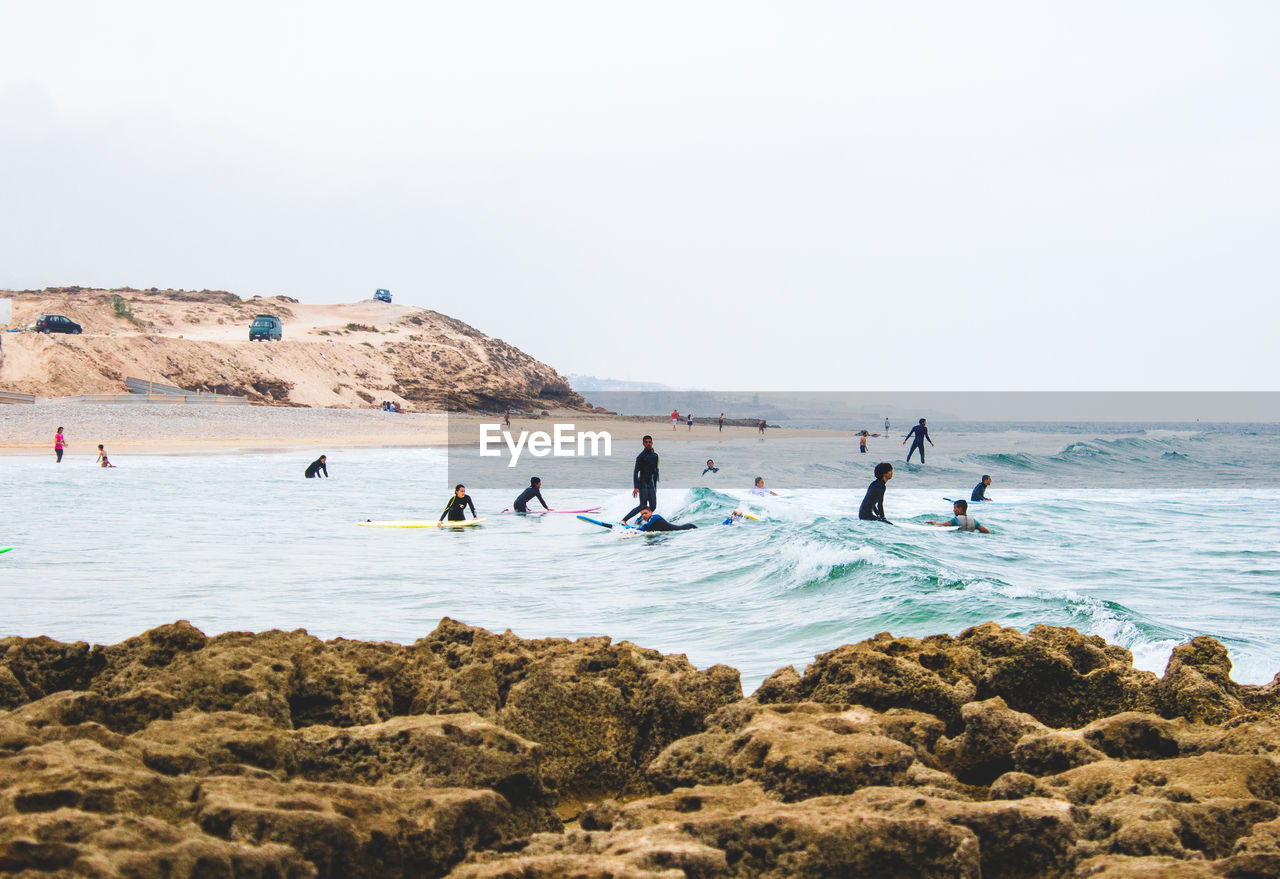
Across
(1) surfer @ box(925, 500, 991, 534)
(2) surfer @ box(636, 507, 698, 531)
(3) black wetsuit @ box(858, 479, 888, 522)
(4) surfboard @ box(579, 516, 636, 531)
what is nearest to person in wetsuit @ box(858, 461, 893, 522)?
(3) black wetsuit @ box(858, 479, 888, 522)

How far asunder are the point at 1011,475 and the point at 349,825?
37820 millimetres

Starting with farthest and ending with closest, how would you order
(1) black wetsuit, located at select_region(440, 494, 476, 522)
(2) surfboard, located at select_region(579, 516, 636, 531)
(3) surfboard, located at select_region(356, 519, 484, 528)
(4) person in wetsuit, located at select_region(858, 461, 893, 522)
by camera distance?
(1) black wetsuit, located at select_region(440, 494, 476, 522) < (3) surfboard, located at select_region(356, 519, 484, 528) < (2) surfboard, located at select_region(579, 516, 636, 531) < (4) person in wetsuit, located at select_region(858, 461, 893, 522)

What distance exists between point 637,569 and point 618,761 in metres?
7.55

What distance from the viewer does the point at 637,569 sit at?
11906 millimetres

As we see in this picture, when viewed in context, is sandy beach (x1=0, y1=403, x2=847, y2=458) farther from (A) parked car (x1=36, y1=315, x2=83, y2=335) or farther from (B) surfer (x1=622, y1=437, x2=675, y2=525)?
(B) surfer (x1=622, y1=437, x2=675, y2=525)

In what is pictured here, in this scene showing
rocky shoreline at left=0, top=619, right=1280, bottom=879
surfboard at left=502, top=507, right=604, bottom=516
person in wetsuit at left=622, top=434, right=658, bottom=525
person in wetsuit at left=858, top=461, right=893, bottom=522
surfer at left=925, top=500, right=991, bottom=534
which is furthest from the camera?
surfboard at left=502, top=507, right=604, bottom=516

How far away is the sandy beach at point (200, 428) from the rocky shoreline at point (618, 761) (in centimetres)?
3137

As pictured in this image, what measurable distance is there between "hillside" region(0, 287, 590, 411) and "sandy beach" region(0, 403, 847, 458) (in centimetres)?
937

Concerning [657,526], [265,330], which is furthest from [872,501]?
[265,330]

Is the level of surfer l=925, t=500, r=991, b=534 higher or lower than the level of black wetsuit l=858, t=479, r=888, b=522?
lower

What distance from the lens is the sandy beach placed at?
3431 centimetres

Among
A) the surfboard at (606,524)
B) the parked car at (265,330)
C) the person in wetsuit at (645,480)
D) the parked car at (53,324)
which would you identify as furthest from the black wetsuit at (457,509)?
the parked car at (265,330)

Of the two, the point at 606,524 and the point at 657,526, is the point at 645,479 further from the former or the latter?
the point at 606,524

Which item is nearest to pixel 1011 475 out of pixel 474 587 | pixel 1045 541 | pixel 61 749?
pixel 1045 541
